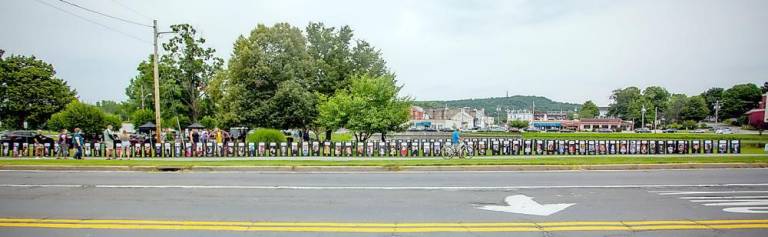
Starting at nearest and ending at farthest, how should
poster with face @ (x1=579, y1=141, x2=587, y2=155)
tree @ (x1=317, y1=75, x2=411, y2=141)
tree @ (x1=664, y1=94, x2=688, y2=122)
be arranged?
poster with face @ (x1=579, y1=141, x2=587, y2=155) < tree @ (x1=317, y1=75, x2=411, y2=141) < tree @ (x1=664, y1=94, x2=688, y2=122)

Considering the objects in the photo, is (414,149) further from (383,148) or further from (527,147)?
(527,147)

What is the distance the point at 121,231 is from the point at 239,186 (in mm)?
4700

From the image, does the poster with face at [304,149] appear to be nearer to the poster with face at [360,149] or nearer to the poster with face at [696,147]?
the poster with face at [360,149]

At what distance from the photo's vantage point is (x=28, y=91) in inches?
2291

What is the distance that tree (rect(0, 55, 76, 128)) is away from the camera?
189 feet

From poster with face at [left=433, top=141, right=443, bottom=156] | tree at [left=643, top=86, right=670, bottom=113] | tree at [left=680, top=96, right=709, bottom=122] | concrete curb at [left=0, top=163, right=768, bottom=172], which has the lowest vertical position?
concrete curb at [left=0, top=163, right=768, bottom=172]

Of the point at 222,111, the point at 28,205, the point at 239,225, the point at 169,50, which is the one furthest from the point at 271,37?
the point at 239,225

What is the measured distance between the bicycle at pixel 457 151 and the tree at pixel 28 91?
59.3 meters

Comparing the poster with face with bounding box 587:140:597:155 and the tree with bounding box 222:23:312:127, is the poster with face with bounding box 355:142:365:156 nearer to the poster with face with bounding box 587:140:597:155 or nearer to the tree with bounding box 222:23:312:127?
the poster with face with bounding box 587:140:597:155

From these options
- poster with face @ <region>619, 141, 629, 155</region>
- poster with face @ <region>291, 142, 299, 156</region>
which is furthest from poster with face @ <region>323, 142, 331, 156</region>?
poster with face @ <region>619, 141, 629, 155</region>

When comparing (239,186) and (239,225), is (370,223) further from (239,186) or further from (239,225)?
(239,186)

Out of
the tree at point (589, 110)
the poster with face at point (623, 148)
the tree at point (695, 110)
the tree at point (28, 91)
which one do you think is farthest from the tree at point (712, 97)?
the tree at point (28, 91)

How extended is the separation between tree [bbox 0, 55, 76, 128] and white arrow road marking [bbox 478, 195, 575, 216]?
220ft

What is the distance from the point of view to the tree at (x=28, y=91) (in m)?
Result: 57.6
